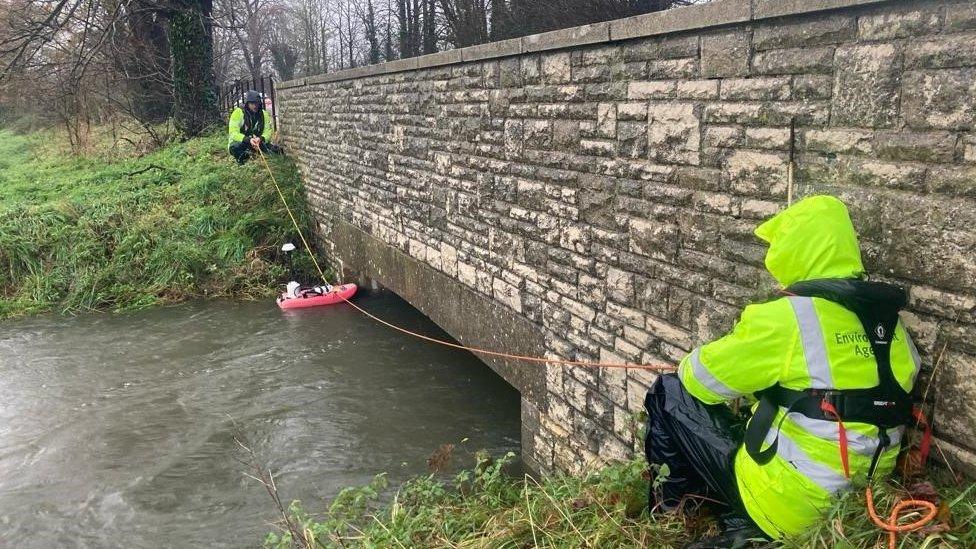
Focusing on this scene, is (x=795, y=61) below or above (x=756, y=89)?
above

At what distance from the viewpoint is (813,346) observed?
272cm

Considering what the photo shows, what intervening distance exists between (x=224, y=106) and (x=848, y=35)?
18087 millimetres

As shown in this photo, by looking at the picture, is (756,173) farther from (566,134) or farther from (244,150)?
(244,150)

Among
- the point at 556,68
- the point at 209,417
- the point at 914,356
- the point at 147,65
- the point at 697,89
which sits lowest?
the point at 209,417

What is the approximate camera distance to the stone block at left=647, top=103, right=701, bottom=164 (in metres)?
3.92

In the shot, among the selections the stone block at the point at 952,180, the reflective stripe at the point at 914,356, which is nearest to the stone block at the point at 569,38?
the stone block at the point at 952,180

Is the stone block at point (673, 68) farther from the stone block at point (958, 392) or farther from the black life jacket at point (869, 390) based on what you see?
the stone block at point (958, 392)

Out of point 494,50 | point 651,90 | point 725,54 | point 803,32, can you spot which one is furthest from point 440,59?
point 803,32

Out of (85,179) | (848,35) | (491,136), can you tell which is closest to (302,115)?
(85,179)

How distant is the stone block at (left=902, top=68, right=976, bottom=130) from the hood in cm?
42

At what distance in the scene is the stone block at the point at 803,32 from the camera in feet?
10.1

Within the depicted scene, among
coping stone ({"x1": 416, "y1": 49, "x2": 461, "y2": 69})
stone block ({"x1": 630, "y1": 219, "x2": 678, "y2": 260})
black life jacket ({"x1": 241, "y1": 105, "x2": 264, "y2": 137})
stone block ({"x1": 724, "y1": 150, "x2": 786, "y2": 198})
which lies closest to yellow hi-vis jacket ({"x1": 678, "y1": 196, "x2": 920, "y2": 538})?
stone block ({"x1": 724, "y1": 150, "x2": 786, "y2": 198})

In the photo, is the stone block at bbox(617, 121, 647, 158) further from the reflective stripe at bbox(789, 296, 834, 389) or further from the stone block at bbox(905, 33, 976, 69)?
the reflective stripe at bbox(789, 296, 834, 389)

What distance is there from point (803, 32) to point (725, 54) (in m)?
0.47
